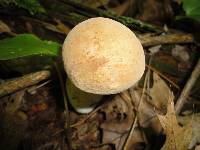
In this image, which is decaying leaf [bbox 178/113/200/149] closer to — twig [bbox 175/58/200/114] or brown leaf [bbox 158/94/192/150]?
twig [bbox 175/58/200/114]

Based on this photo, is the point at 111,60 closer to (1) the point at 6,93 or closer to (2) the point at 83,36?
(2) the point at 83,36

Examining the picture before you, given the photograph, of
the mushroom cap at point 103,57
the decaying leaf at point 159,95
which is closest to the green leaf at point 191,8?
the decaying leaf at point 159,95

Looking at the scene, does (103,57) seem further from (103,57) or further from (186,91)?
(186,91)

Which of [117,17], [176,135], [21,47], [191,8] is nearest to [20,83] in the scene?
[21,47]

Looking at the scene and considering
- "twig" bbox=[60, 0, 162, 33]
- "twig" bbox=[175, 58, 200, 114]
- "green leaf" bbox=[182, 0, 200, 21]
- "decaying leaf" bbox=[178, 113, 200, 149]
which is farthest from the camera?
"twig" bbox=[60, 0, 162, 33]

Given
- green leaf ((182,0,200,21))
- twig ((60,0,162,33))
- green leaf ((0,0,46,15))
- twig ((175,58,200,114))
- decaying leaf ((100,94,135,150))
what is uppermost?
green leaf ((182,0,200,21))

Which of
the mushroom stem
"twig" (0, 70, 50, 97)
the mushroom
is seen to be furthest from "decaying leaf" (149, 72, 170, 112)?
"twig" (0, 70, 50, 97)

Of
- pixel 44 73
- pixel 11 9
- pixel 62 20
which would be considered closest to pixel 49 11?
pixel 62 20

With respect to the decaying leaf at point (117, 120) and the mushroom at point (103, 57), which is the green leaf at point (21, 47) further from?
the decaying leaf at point (117, 120)
